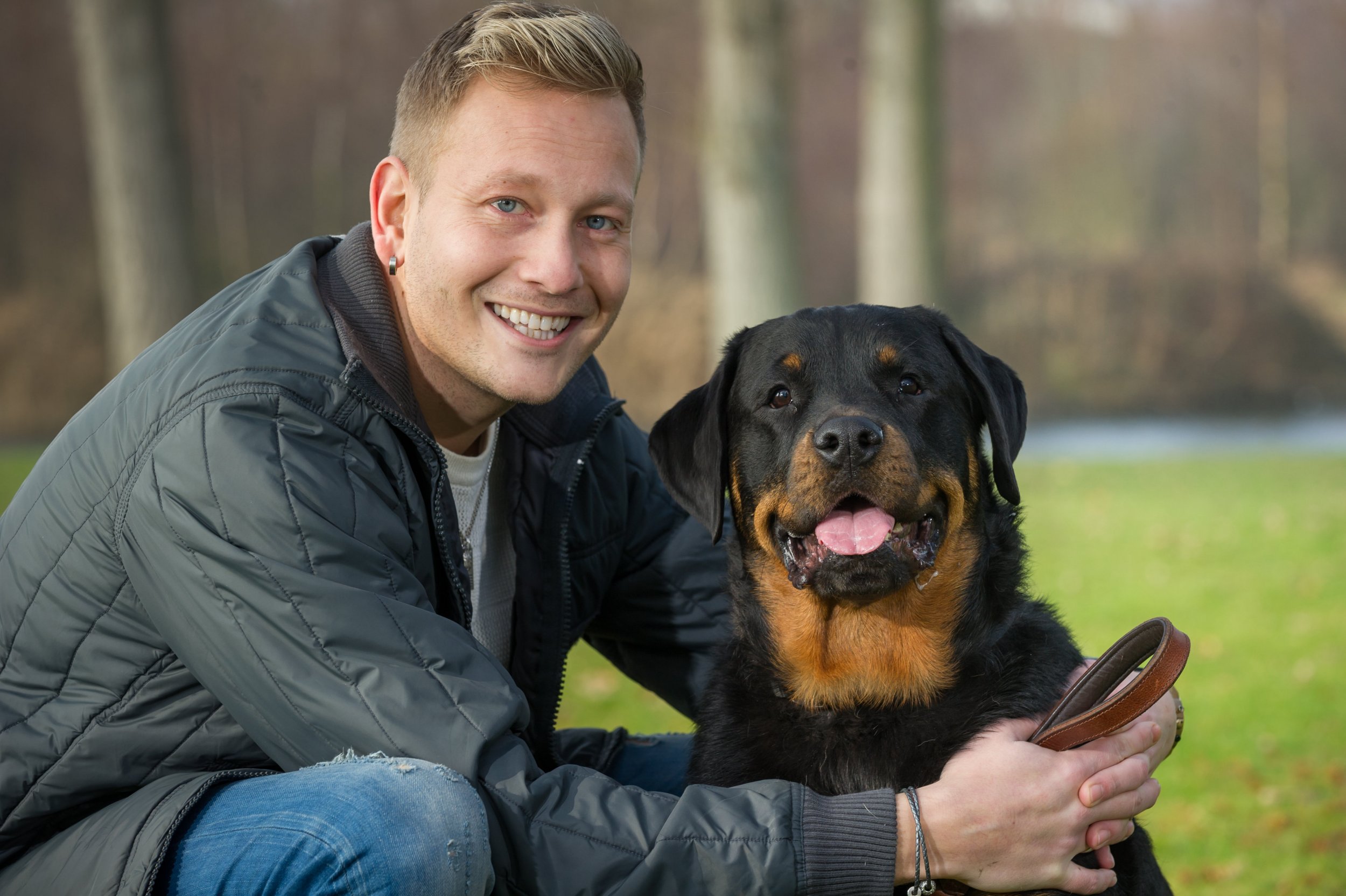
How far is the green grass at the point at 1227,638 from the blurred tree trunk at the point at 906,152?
2419mm

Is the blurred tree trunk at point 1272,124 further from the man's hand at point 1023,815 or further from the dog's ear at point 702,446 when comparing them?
the man's hand at point 1023,815

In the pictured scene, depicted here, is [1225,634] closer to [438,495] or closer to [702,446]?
[702,446]

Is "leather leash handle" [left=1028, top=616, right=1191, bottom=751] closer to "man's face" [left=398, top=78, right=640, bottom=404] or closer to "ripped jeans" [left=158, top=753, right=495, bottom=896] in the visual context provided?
"ripped jeans" [left=158, top=753, right=495, bottom=896]

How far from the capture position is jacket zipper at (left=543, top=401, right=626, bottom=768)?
9.57ft

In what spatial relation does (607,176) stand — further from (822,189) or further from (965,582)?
(822,189)

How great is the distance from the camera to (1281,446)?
16.0 m

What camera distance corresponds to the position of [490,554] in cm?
295

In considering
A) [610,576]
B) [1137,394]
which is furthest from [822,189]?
[610,576]

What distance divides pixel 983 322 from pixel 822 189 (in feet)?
17.7

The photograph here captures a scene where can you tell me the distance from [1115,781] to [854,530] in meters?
0.69

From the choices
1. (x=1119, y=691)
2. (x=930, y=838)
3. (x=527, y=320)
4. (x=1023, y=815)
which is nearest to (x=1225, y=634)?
(x=1119, y=691)

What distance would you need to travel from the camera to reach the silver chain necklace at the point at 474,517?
283cm

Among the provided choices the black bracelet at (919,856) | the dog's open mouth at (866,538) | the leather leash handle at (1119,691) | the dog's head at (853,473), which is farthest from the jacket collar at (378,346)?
the leather leash handle at (1119,691)

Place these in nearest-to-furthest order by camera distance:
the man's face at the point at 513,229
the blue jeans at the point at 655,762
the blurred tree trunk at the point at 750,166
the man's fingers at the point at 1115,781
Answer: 1. the man's fingers at the point at 1115,781
2. the man's face at the point at 513,229
3. the blue jeans at the point at 655,762
4. the blurred tree trunk at the point at 750,166
